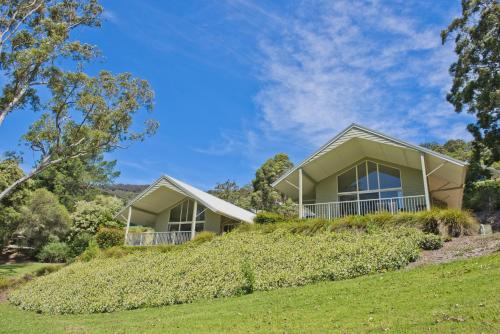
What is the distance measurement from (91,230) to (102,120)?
16.3 m

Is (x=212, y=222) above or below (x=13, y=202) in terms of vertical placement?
below

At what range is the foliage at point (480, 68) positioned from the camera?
23.8 metres

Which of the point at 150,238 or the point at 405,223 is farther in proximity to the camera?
the point at 150,238

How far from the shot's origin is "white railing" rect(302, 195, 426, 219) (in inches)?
768

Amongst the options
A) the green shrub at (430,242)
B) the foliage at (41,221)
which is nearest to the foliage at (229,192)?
the foliage at (41,221)

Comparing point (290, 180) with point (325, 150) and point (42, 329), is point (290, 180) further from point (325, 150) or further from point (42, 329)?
point (42, 329)

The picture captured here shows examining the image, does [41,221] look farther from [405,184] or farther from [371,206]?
[405,184]

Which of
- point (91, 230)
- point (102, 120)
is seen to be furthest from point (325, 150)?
point (91, 230)

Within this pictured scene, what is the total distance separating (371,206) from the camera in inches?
821

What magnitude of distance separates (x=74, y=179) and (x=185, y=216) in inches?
1045

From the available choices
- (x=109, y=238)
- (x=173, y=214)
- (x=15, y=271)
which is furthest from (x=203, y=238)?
(x=15, y=271)

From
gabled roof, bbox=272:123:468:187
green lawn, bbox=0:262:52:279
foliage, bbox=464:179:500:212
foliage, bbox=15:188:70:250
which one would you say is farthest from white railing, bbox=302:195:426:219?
foliage, bbox=15:188:70:250

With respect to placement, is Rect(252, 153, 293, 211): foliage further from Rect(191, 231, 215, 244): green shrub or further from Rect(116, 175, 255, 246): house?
Rect(191, 231, 215, 244): green shrub

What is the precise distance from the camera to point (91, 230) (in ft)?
113
